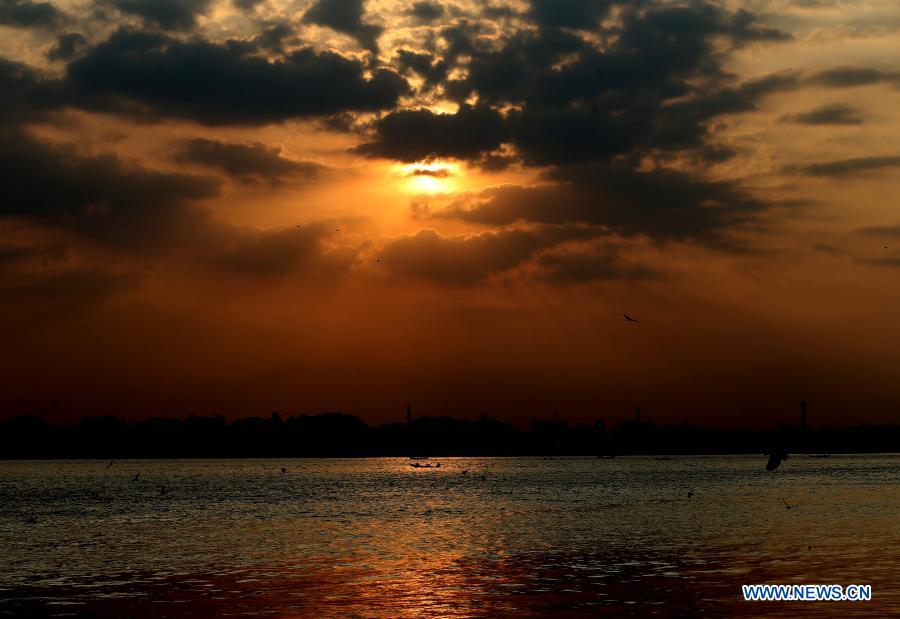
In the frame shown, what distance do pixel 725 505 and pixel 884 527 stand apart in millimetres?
34256

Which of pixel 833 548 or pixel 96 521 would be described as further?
pixel 96 521

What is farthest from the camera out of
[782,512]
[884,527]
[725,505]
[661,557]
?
[725,505]

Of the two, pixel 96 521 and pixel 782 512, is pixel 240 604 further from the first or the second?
pixel 782 512

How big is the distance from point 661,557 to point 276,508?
6395cm

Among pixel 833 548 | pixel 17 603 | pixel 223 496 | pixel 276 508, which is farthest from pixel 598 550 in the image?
pixel 223 496

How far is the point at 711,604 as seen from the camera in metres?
40.1

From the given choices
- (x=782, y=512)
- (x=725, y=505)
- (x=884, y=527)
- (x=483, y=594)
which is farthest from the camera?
(x=725, y=505)

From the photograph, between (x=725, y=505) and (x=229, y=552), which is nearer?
(x=229, y=552)

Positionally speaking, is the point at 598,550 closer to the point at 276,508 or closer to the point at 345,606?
the point at 345,606

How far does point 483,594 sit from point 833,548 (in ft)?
87.2

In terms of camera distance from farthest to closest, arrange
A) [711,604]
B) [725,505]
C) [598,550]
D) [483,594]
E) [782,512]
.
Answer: [725,505]
[782,512]
[598,550]
[483,594]
[711,604]

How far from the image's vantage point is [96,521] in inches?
3711

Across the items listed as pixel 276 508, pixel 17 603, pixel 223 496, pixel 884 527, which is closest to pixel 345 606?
pixel 17 603

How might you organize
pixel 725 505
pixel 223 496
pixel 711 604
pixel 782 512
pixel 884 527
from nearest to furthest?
pixel 711 604 < pixel 884 527 < pixel 782 512 < pixel 725 505 < pixel 223 496
